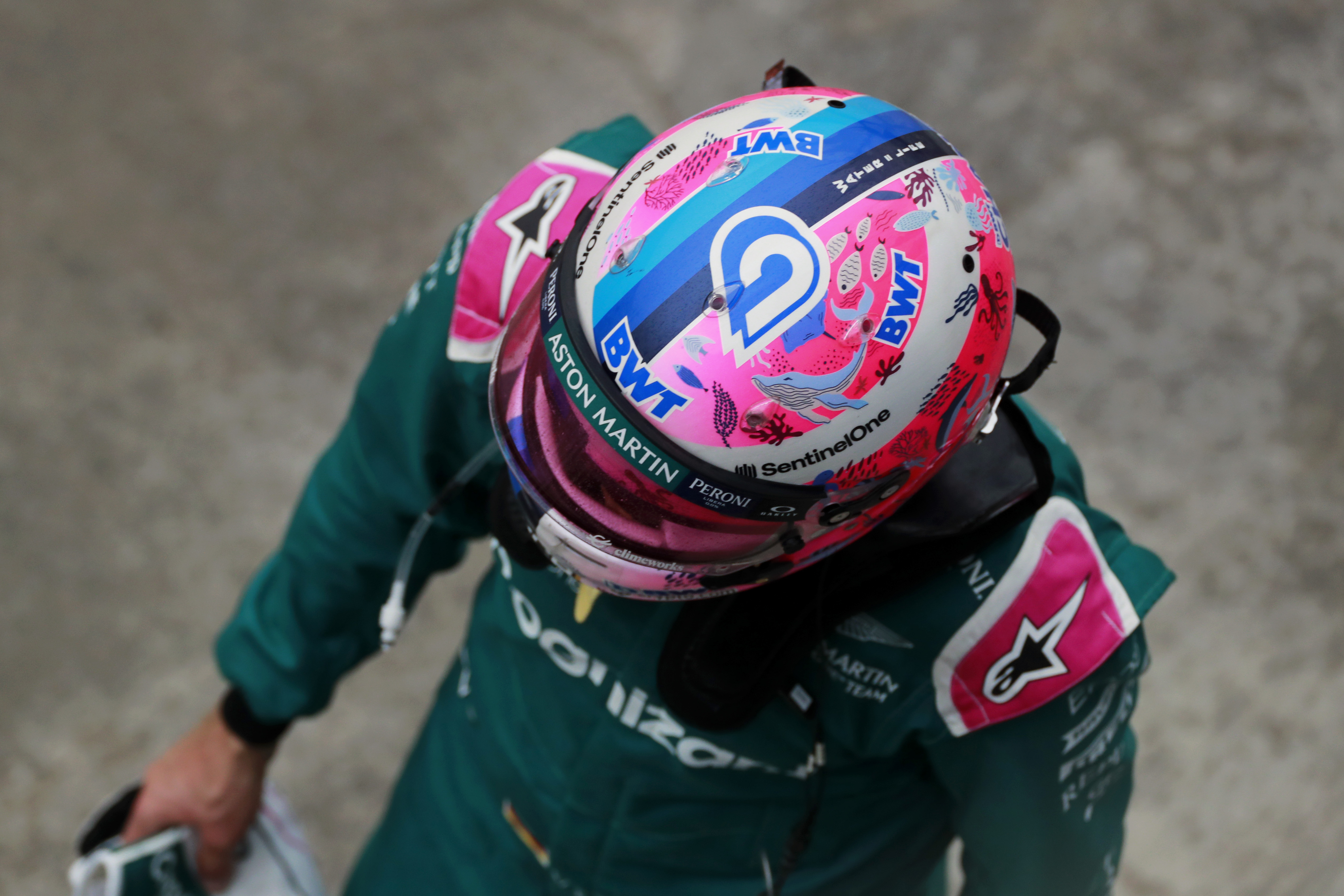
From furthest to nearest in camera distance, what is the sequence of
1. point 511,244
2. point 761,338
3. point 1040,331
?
point 511,244 → point 1040,331 → point 761,338

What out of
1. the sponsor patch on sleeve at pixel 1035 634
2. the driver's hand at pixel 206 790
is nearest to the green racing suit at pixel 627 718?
the sponsor patch on sleeve at pixel 1035 634

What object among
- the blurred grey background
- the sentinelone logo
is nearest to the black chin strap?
the sentinelone logo

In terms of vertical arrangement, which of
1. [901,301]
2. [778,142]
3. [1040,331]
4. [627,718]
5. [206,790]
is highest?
[778,142]

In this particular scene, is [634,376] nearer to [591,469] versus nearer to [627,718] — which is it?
[591,469]

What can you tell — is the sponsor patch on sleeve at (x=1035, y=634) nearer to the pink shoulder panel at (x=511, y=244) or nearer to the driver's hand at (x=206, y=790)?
the pink shoulder panel at (x=511, y=244)

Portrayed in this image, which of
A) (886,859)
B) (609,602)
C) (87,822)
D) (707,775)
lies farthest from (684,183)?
(87,822)

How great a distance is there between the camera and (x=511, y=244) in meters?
1.17

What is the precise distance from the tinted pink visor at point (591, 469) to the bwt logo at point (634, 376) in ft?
0.05

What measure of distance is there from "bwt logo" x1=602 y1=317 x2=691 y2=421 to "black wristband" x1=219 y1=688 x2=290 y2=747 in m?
0.91

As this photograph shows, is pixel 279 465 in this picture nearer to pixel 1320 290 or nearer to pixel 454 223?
pixel 454 223

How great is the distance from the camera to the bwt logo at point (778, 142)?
93 centimetres

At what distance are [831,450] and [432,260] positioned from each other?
7.94ft

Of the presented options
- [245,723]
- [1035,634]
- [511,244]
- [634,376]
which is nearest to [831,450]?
[634,376]

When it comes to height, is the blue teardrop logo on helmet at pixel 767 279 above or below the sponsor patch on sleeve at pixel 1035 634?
above
